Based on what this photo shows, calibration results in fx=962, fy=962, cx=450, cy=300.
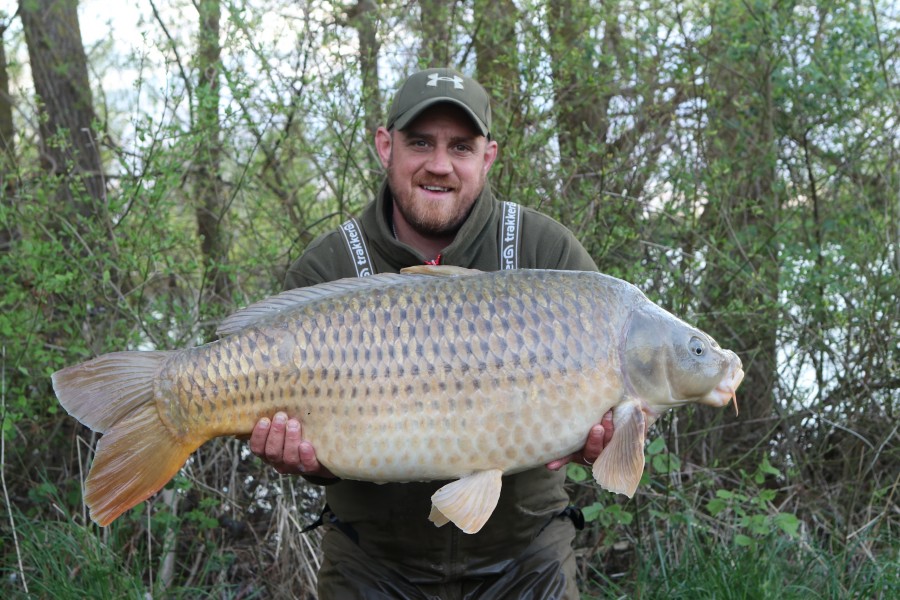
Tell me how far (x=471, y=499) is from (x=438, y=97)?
3.09 feet

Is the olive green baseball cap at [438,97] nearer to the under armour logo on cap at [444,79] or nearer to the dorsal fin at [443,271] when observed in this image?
the under armour logo on cap at [444,79]

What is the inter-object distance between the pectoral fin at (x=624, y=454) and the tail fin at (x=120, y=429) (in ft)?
2.45

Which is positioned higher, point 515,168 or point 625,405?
point 515,168

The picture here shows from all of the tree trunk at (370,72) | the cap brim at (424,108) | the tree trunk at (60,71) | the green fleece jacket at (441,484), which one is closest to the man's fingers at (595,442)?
the green fleece jacket at (441,484)

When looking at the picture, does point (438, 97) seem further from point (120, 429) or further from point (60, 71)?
point (60, 71)

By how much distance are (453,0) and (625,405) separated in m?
2.33

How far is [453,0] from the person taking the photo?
3588 millimetres

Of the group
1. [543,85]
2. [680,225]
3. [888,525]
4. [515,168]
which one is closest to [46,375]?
[515,168]

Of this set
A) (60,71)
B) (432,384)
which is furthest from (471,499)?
(60,71)

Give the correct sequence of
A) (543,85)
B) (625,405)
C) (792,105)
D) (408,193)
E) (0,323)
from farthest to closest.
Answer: (792,105) → (543,85) → (0,323) → (408,193) → (625,405)

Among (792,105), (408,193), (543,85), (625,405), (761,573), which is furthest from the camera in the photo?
(792,105)

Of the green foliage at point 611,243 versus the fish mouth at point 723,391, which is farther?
the green foliage at point 611,243

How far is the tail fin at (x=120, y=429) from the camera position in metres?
1.71

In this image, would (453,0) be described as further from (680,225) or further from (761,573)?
(761,573)
